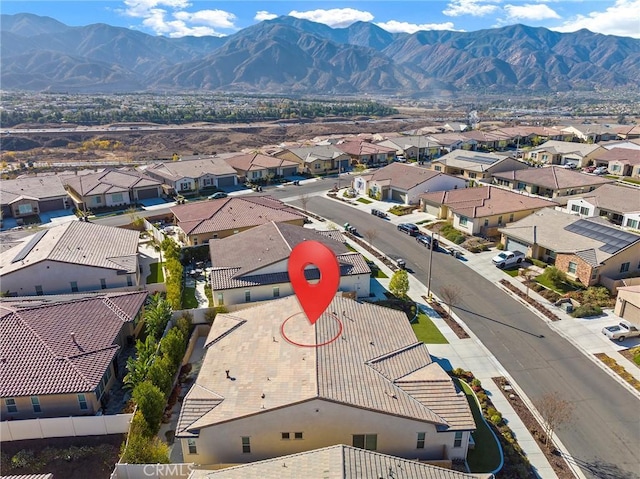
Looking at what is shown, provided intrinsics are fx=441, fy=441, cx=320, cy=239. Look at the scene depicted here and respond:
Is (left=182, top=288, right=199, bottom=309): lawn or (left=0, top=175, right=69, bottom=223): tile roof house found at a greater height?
(left=0, top=175, right=69, bottom=223): tile roof house

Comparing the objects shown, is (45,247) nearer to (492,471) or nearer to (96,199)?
(96,199)

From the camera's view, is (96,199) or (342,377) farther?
(96,199)

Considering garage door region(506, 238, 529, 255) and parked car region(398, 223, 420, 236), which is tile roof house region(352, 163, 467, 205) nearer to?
parked car region(398, 223, 420, 236)

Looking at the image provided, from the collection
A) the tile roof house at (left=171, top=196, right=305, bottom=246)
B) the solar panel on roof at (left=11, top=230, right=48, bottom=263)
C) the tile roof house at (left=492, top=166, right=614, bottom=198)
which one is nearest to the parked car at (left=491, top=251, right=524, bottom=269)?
the tile roof house at (left=171, top=196, right=305, bottom=246)

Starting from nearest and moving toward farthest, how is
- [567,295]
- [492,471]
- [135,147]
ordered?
[492,471] → [567,295] → [135,147]

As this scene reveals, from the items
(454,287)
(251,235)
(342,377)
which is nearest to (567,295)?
(454,287)
